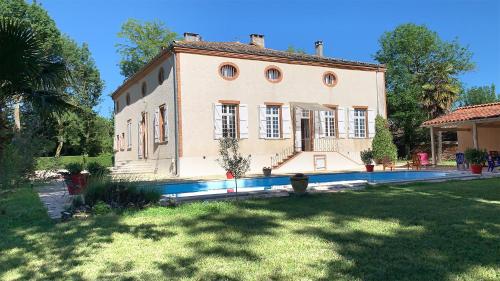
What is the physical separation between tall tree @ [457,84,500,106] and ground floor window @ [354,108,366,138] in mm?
39135

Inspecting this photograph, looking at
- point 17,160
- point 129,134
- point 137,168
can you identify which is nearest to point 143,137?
point 137,168

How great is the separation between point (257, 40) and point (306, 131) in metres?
7.33

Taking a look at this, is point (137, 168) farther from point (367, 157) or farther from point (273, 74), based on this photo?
point (367, 157)

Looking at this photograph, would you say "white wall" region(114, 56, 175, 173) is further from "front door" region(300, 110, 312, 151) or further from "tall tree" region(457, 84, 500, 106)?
"tall tree" region(457, 84, 500, 106)

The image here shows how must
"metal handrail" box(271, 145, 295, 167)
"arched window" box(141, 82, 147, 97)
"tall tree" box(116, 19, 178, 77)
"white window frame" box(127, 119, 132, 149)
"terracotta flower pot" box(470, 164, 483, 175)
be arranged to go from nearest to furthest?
"terracotta flower pot" box(470, 164, 483, 175) → "metal handrail" box(271, 145, 295, 167) → "arched window" box(141, 82, 147, 97) → "white window frame" box(127, 119, 132, 149) → "tall tree" box(116, 19, 178, 77)

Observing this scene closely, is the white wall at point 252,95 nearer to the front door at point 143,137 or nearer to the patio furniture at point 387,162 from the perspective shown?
the patio furniture at point 387,162

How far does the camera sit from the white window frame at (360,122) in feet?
75.2

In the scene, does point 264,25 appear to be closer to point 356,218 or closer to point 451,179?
point 451,179

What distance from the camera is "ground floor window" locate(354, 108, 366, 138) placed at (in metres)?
22.9

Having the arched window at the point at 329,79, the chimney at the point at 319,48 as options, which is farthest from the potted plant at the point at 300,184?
the chimney at the point at 319,48

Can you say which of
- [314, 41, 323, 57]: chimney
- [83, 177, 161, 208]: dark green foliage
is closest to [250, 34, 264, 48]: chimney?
[314, 41, 323, 57]: chimney

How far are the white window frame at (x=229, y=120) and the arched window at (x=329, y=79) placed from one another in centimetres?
544

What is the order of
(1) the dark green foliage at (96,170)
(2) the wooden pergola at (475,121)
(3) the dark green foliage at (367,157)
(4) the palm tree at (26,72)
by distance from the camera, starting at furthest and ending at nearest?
(3) the dark green foliage at (367,157) → (2) the wooden pergola at (475,121) → (1) the dark green foliage at (96,170) → (4) the palm tree at (26,72)

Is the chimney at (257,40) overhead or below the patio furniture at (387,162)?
overhead
